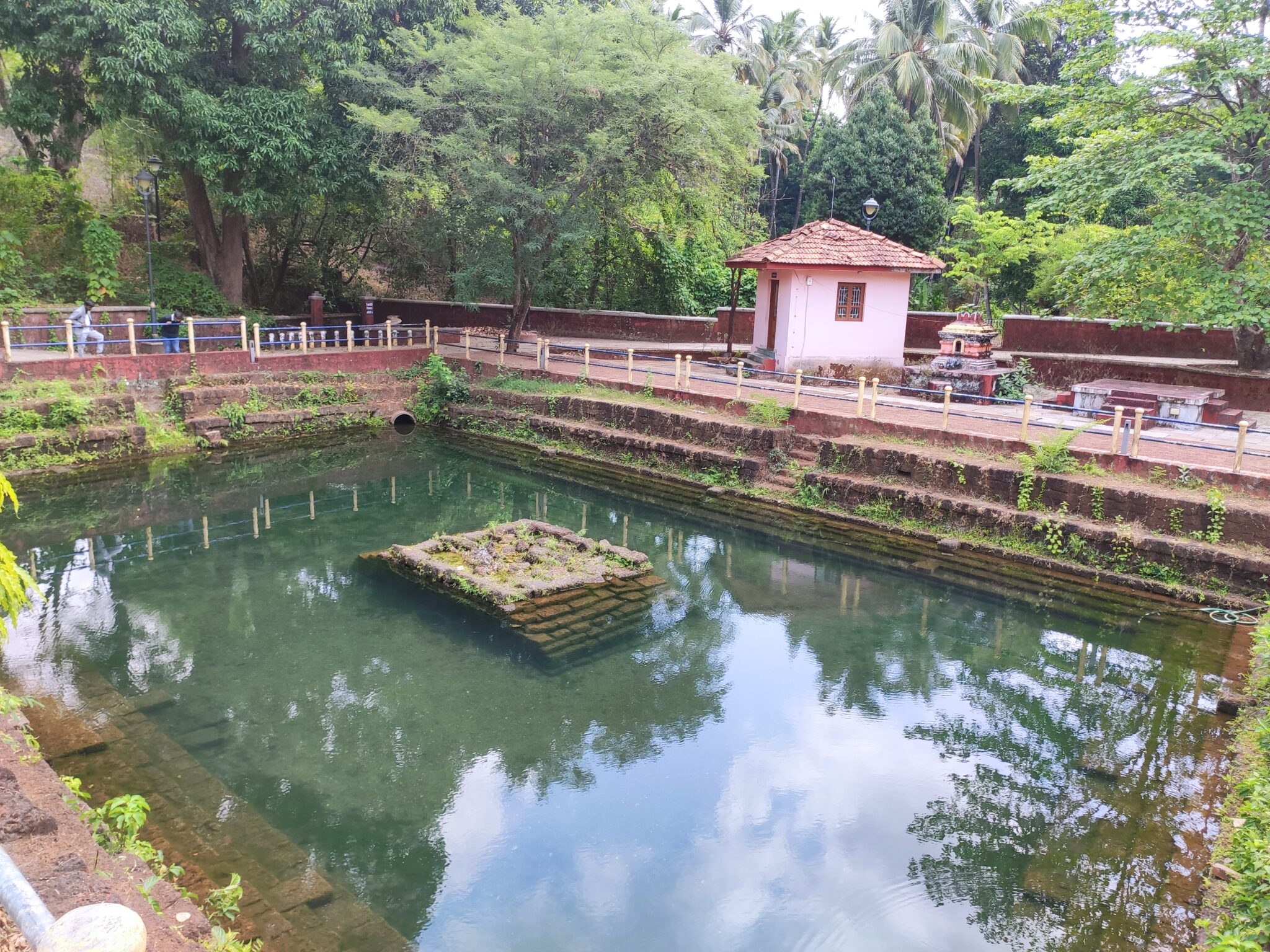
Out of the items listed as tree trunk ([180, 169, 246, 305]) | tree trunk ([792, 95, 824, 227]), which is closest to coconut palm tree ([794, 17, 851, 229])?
tree trunk ([792, 95, 824, 227])

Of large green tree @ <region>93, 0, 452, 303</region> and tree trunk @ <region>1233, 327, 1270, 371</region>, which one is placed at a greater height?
large green tree @ <region>93, 0, 452, 303</region>

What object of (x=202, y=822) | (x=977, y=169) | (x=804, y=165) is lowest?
(x=202, y=822)

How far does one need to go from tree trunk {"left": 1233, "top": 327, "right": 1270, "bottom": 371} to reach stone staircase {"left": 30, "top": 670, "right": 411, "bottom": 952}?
60.1ft

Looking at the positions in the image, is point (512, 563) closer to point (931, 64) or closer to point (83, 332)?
point (83, 332)

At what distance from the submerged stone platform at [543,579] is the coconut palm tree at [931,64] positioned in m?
23.8

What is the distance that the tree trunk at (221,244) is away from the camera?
24.4 meters

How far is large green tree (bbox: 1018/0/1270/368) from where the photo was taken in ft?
47.3

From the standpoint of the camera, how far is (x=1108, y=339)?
20453 millimetres

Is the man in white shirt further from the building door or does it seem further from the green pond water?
the building door

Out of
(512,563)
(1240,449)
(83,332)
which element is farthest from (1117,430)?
(83,332)

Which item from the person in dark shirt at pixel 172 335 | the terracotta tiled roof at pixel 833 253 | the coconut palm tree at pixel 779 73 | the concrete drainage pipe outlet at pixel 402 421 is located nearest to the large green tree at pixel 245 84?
the person in dark shirt at pixel 172 335

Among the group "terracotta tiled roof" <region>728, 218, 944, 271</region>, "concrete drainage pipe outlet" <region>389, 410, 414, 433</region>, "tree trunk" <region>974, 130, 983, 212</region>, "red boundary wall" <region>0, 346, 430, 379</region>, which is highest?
"tree trunk" <region>974, 130, 983, 212</region>

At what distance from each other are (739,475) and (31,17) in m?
17.6

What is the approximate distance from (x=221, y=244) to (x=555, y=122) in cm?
1125
